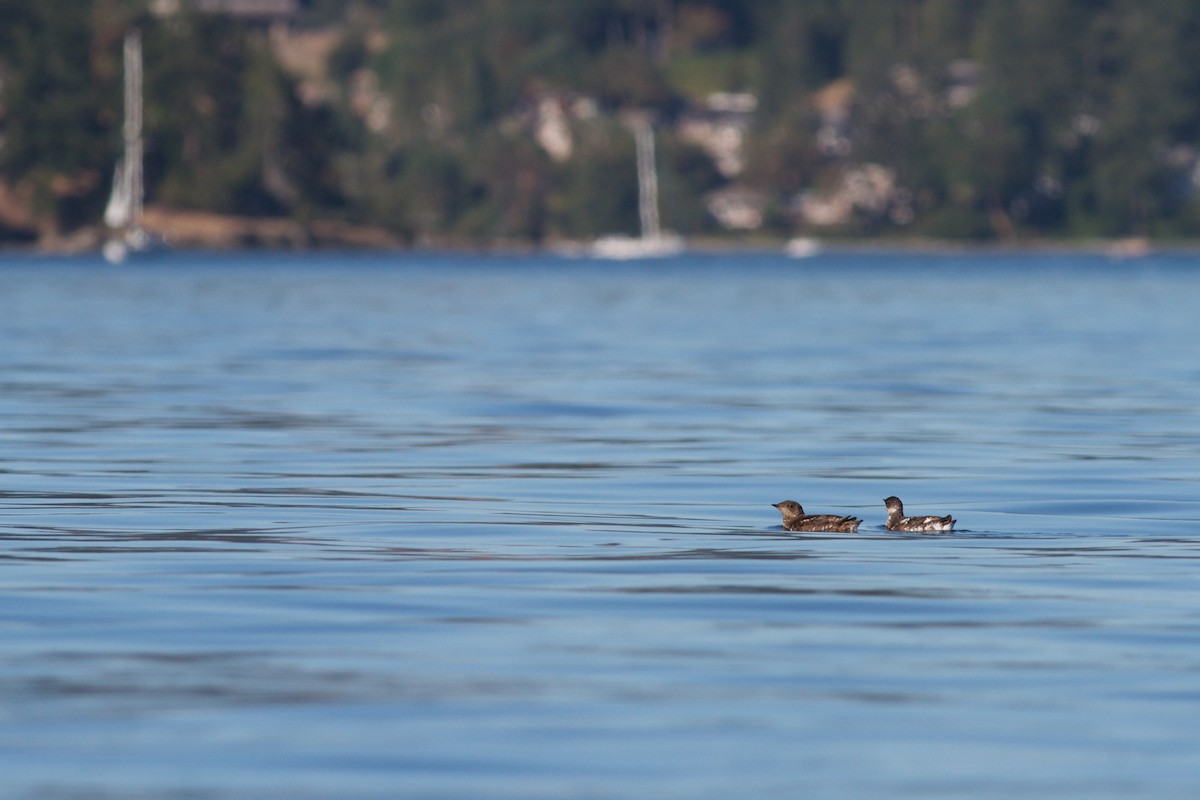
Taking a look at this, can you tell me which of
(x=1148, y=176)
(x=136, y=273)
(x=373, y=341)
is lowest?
(x=373, y=341)

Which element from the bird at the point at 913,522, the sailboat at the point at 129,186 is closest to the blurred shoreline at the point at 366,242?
the sailboat at the point at 129,186

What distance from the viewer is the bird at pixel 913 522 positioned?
Answer: 16.8 metres

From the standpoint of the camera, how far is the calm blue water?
998 cm

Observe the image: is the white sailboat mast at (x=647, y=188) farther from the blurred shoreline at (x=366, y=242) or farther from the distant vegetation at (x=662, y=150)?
the blurred shoreline at (x=366, y=242)

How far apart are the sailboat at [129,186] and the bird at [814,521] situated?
108613 millimetres

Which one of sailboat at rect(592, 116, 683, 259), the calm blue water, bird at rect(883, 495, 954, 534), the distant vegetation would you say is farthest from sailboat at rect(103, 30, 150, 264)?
bird at rect(883, 495, 954, 534)

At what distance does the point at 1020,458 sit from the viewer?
900 inches

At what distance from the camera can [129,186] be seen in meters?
137

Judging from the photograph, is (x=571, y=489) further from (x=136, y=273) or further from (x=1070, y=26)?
(x=1070, y=26)

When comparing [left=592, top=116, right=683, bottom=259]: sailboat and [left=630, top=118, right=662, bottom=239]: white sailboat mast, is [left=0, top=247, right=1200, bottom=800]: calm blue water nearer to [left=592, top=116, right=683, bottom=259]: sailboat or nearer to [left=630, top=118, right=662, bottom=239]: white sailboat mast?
[left=592, top=116, right=683, bottom=259]: sailboat

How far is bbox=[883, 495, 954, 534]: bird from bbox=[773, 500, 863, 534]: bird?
0.24m

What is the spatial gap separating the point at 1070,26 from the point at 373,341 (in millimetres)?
147547

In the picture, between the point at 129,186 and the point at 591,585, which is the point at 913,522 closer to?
the point at 591,585

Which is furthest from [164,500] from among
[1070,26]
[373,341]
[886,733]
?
[1070,26]
